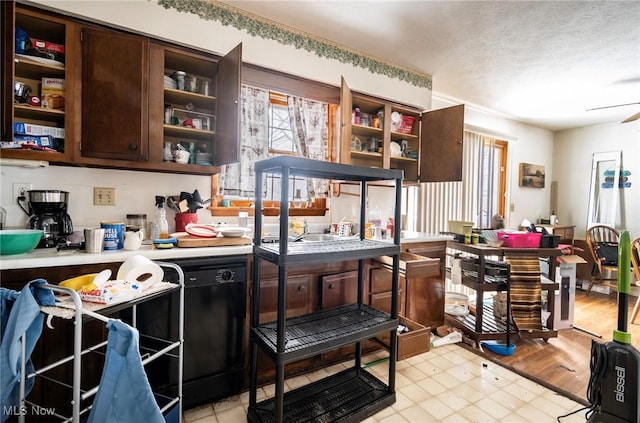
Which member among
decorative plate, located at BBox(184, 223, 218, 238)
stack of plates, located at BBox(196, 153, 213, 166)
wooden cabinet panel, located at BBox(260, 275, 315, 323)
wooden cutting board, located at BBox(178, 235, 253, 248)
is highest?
stack of plates, located at BBox(196, 153, 213, 166)

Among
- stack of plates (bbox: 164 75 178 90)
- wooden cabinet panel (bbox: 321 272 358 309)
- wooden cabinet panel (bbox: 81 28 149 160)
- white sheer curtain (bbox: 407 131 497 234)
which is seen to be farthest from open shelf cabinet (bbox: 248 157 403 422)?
white sheer curtain (bbox: 407 131 497 234)

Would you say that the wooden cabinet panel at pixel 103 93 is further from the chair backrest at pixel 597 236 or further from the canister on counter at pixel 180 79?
the chair backrest at pixel 597 236

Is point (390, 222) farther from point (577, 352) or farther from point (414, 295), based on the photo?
point (577, 352)

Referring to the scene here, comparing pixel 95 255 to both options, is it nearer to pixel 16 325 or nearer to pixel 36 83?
pixel 16 325

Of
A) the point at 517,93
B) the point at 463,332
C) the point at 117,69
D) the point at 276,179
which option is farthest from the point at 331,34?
the point at 463,332

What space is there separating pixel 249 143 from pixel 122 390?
71.8 inches

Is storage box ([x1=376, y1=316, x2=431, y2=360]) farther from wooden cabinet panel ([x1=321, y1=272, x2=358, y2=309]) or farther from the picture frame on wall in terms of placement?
the picture frame on wall

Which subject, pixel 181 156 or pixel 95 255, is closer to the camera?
pixel 95 255

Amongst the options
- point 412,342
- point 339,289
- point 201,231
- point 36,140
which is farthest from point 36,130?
point 412,342

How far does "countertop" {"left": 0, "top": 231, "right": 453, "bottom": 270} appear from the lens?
1.28 meters

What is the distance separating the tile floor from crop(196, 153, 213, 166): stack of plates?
1521 mm

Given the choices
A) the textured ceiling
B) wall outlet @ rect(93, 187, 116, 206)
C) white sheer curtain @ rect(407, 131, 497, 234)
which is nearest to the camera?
wall outlet @ rect(93, 187, 116, 206)

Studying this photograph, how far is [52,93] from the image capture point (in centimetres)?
168

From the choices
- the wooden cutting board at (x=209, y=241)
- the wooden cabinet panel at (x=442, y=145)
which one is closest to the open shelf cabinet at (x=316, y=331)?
the wooden cutting board at (x=209, y=241)
